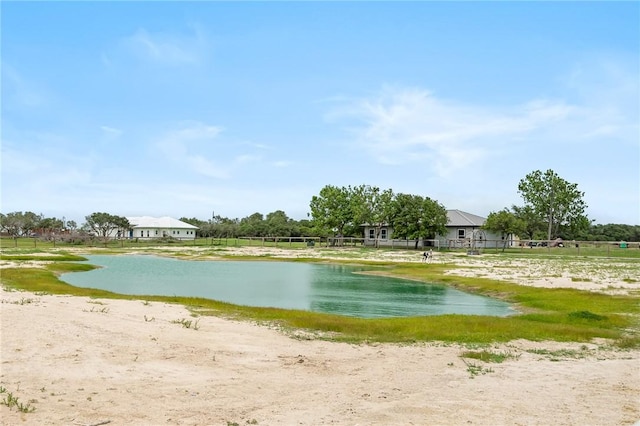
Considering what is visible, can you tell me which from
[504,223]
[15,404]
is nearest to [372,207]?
[504,223]

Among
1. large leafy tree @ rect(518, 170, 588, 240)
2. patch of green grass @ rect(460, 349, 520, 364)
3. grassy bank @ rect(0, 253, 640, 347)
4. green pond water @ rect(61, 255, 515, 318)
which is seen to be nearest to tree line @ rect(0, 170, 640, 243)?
large leafy tree @ rect(518, 170, 588, 240)

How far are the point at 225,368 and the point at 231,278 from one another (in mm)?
31157

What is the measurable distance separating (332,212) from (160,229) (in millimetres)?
51415

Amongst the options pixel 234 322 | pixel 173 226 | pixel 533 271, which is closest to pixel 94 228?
pixel 173 226

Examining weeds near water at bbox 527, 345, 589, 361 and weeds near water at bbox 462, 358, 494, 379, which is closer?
weeds near water at bbox 462, 358, 494, 379

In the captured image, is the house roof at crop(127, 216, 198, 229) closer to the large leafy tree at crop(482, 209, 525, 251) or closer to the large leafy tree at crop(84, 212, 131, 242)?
the large leafy tree at crop(84, 212, 131, 242)

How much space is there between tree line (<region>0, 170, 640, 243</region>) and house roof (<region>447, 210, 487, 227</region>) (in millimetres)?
4937

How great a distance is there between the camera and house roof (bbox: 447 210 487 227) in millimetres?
91312

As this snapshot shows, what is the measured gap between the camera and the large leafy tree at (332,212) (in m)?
106

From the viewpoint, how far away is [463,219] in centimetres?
9331

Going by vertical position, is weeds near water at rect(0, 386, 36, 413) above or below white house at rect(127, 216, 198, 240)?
below

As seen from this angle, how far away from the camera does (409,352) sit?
591 inches

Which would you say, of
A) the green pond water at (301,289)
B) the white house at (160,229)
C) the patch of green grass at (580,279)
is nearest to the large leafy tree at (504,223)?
the green pond water at (301,289)

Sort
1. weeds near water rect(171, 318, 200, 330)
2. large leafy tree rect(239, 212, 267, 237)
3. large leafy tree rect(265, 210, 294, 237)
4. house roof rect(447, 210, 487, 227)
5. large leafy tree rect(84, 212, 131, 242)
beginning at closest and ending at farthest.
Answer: weeds near water rect(171, 318, 200, 330) → house roof rect(447, 210, 487, 227) → large leafy tree rect(84, 212, 131, 242) → large leafy tree rect(265, 210, 294, 237) → large leafy tree rect(239, 212, 267, 237)
